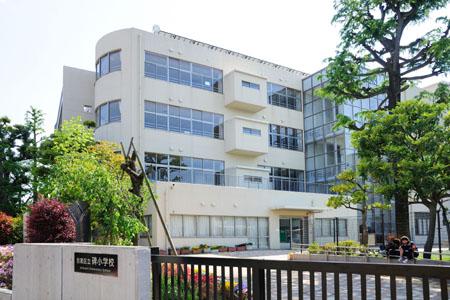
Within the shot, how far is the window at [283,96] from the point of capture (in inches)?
1448

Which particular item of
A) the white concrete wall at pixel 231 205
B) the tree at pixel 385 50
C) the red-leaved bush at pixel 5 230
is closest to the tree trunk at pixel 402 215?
the tree at pixel 385 50

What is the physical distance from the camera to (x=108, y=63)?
30.7m

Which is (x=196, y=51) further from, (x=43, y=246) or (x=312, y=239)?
(x=43, y=246)

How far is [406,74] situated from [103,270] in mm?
15665

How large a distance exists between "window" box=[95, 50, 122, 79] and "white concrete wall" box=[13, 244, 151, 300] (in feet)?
76.5

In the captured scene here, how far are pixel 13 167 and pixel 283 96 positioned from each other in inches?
806

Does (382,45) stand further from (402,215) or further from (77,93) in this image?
(77,93)

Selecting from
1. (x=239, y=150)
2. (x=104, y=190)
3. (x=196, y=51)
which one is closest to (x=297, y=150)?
(x=239, y=150)

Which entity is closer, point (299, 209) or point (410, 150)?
point (410, 150)

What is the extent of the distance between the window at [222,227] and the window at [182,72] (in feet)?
30.6

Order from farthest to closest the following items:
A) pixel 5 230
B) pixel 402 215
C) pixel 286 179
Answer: pixel 286 179 < pixel 5 230 < pixel 402 215

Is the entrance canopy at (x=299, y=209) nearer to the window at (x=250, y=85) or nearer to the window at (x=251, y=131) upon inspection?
the window at (x=251, y=131)

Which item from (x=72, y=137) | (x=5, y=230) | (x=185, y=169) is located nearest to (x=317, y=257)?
(x=72, y=137)

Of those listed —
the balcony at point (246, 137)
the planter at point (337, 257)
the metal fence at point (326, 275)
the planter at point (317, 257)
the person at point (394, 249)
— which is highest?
the balcony at point (246, 137)
